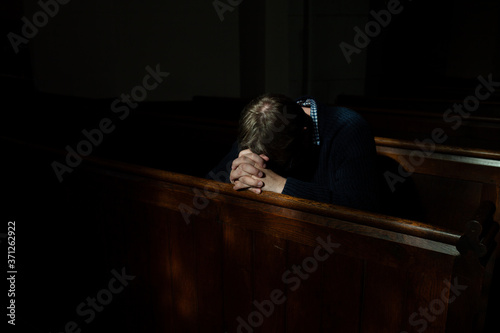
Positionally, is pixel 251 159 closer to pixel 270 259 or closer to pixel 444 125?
pixel 270 259

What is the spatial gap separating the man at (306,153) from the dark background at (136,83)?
2.86ft

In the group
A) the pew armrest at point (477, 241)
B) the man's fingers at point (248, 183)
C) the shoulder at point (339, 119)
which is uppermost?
the shoulder at point (339, 119)

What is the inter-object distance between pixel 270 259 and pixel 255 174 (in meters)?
0.32

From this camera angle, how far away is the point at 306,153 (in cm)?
178

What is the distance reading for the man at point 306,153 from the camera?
62.4 inches

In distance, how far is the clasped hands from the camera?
1501mm

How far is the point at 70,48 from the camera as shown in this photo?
3979 mm

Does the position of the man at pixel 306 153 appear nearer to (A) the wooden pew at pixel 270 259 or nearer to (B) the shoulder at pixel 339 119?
(B) the shoulder at pixel 339 119

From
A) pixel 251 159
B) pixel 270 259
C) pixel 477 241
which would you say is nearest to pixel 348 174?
pixel 251 159

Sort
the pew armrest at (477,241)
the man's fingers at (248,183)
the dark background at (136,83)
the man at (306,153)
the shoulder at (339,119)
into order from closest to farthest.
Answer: the pew armrest at (477,241)
the man's fingers at (248,183)
the man at (306,153)
the shoulder at (339,119)
the dark background at (136,83)

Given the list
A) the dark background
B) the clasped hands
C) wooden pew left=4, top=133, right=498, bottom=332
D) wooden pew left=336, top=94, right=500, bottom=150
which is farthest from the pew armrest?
wooden pew left=336, top=94, right=500, bottom=150

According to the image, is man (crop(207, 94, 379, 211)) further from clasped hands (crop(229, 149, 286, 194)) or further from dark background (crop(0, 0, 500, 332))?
dark background (crop(0, 0, 500, 332))

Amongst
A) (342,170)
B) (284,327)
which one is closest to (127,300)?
(284,327)

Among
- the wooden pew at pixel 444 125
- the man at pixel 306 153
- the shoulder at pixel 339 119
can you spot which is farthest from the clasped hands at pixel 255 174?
the wooden pew at pixel 444 125
